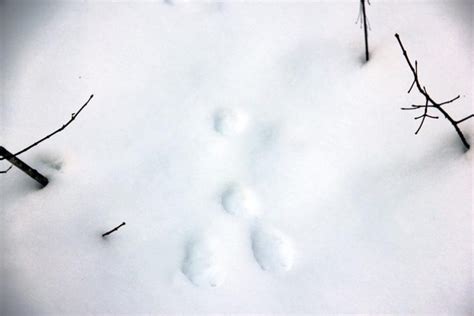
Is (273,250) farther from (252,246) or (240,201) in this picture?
(240,201)

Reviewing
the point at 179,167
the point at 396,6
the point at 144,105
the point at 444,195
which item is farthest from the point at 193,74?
the point at 444,195

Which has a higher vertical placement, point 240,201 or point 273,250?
point 240,201

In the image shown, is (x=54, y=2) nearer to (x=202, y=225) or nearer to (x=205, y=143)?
(x=205, y=143)

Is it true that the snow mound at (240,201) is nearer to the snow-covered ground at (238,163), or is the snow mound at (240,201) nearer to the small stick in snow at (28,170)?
the snow-covered ground at (238,163)

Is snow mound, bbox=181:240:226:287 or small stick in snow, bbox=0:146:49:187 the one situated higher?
small stick in snow, bbox=0:146:49:187

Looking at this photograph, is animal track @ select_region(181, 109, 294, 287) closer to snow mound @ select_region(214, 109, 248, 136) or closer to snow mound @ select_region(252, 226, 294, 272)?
snow mound @ select_region(252, 226, 294, 272)

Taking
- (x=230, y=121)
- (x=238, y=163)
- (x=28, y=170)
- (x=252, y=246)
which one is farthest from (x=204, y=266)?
(x=28, y=170)

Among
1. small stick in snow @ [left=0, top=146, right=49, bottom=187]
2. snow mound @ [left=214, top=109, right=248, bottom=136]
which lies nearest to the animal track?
snow mound @ [left=214, top=109, right=248, bottom=136]
